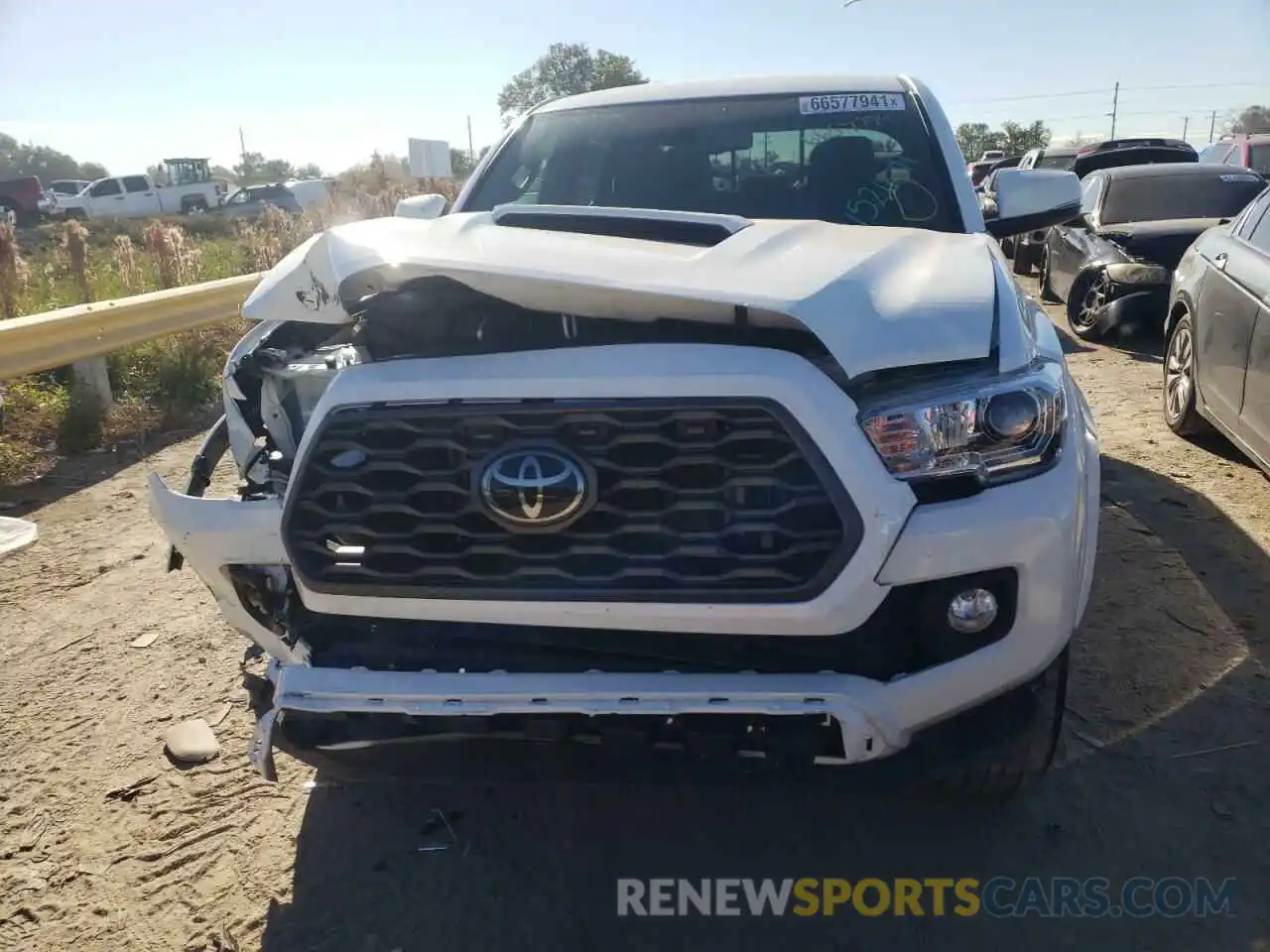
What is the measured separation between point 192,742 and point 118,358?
17.9 ft

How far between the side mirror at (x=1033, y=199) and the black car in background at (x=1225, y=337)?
1327mm

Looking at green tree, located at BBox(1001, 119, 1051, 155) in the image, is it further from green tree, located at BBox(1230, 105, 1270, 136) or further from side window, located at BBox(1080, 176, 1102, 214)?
side window, located at BBox(1080, 176, 1102, 214)

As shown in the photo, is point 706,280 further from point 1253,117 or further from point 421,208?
point 1253,117

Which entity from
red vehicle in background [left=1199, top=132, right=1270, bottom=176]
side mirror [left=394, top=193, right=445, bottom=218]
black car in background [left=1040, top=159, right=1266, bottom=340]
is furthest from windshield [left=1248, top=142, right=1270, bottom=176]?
side mirror [left=394, top=193, right=445, bottom=218]

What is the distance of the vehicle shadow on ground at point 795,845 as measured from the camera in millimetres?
2078

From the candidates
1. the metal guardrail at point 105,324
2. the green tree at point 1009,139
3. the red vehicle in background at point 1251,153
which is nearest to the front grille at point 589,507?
the metal guardrail at point 105,324

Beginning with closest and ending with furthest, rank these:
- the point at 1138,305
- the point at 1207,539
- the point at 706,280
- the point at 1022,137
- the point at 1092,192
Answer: the point at 706,280
the point at 1207,539
the point at 1138,305
the point at 1092,192
the point at 1022,137

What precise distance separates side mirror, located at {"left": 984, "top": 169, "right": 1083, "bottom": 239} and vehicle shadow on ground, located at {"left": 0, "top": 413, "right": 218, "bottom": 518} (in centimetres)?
496

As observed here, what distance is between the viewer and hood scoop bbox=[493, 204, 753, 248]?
2357 mm

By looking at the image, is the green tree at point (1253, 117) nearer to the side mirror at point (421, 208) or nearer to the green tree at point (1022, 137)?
the green tree at point (1022, 137)

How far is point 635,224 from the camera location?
2.42m

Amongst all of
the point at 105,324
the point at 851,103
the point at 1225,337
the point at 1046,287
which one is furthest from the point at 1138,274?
the point at 105,324

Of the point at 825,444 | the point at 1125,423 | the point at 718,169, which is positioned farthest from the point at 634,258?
the point at 1125,423

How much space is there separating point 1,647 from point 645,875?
2763 mm
